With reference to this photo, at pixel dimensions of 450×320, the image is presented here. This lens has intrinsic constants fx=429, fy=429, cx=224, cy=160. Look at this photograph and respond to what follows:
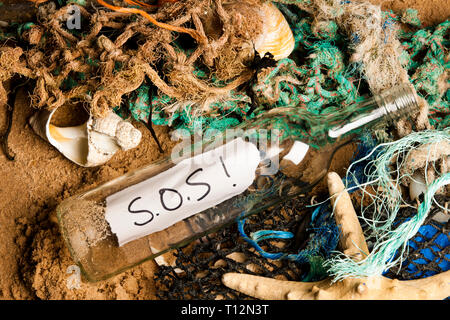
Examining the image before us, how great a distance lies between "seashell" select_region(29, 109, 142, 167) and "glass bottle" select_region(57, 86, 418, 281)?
0.07 m

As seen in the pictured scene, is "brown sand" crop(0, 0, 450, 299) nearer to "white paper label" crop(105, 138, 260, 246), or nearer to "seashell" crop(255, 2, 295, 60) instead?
"white paper label" crop(105, 138, 260, 246)

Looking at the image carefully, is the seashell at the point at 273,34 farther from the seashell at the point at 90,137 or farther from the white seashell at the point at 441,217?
the white seashell at the point at 441,217

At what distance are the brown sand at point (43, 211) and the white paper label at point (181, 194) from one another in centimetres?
15

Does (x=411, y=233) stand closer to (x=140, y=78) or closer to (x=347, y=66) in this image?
(x=347, y=66)

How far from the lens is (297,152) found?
93cm

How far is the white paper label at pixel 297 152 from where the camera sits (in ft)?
3.04

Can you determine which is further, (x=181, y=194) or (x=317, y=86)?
(x=317, y=86)

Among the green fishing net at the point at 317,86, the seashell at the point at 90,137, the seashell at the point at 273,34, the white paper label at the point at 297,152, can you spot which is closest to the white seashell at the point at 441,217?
the green fishing net at the point at 317,86

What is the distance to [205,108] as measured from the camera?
1.01m

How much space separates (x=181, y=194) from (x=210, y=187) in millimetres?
61

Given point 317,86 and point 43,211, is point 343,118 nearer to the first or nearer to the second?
point 317,86

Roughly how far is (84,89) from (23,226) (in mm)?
357

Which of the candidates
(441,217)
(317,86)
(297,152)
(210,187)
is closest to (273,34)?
(317,86)

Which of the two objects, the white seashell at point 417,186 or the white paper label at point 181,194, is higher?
the white seashell at point 417,186
